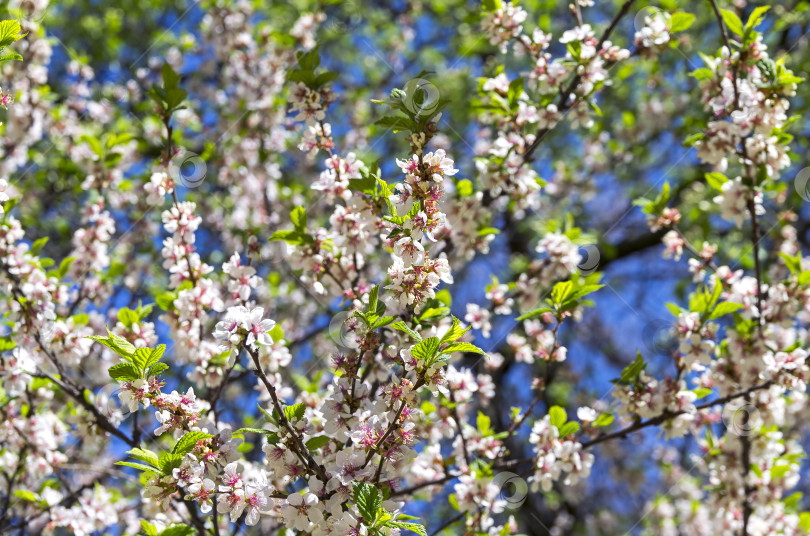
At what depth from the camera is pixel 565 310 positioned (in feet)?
7.95

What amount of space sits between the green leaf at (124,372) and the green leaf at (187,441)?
0.70 feet

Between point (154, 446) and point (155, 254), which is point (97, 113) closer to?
point (155, 254)

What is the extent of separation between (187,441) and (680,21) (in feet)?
8.58

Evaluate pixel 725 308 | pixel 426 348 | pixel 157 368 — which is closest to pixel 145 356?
pixel 157 368

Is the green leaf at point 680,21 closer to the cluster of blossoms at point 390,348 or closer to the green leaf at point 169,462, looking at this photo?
the cluster of blossoms at point 390,348

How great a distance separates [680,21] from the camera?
2893 mm

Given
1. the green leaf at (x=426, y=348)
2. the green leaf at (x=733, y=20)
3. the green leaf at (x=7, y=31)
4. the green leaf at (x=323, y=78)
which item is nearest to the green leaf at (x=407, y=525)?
the green leaf at (x=426, y=348)

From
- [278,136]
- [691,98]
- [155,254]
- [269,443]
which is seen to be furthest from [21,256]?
[691,98]

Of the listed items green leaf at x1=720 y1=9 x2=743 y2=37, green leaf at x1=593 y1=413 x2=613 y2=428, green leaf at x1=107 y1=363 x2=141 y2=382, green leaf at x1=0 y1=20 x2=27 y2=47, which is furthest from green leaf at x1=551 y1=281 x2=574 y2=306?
green leaf at x1=0 y1=20 x2=27 y2=47

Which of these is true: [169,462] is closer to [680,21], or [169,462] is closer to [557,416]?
[557,416]

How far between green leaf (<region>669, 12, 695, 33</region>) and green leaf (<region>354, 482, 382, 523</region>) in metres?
2.38

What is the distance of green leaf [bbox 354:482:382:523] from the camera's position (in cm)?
162

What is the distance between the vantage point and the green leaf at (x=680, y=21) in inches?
113

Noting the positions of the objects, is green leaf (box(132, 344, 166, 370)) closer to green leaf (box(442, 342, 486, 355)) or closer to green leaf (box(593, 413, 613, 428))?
green leaf (box(442, 342, 486, 355))
